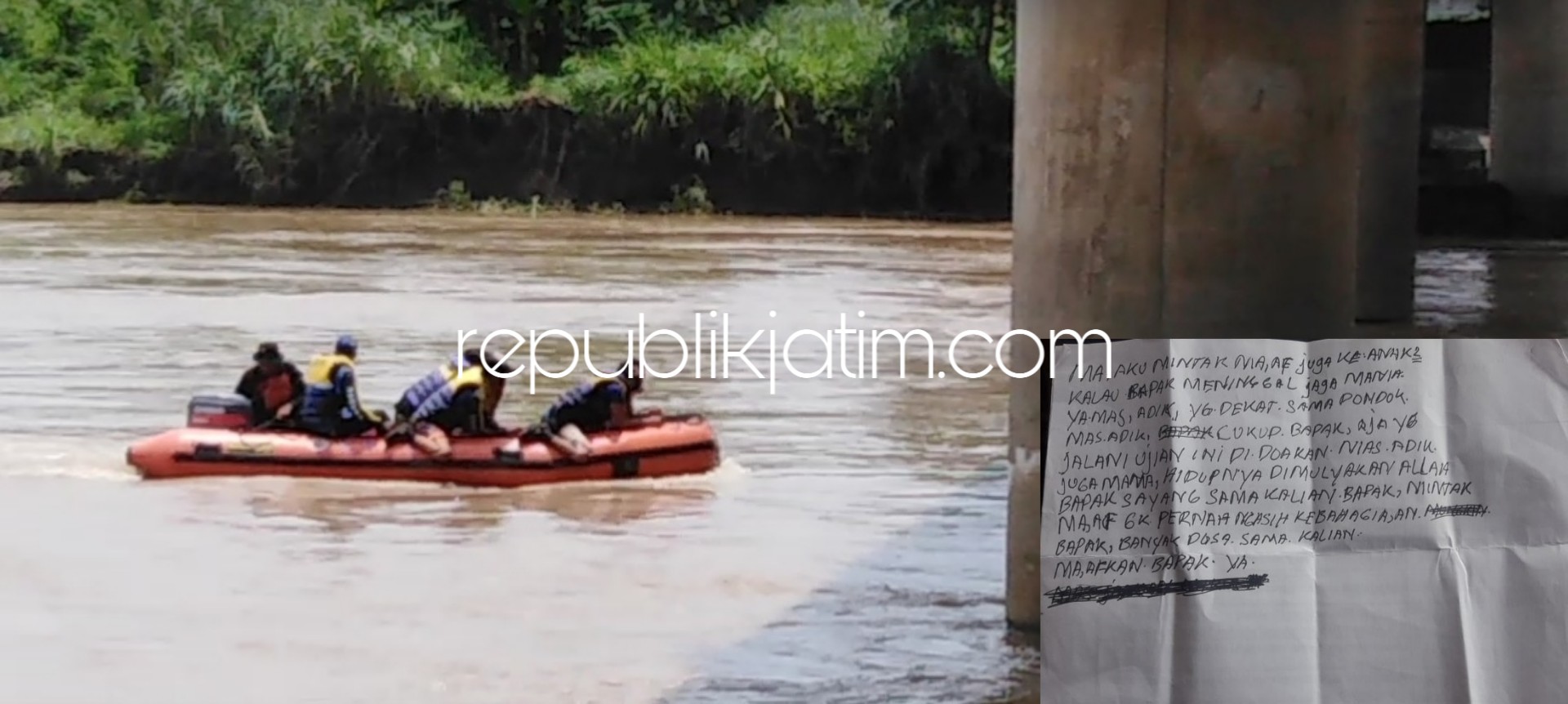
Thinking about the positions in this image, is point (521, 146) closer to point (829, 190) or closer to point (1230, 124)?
point (829, 190)

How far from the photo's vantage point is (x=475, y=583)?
7781mm

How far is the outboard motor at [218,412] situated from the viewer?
8836mm

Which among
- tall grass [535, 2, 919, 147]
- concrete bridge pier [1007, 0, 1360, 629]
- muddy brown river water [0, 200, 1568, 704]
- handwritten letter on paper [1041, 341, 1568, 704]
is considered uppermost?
tall grass [535, 2, 919, 147]

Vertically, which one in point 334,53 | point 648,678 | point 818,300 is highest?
point 334,53

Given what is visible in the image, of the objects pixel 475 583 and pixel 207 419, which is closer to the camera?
pixel 475 583

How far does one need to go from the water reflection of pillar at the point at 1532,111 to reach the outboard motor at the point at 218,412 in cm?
1226

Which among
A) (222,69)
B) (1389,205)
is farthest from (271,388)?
(1389,205)

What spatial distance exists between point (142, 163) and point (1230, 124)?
24.5 feet

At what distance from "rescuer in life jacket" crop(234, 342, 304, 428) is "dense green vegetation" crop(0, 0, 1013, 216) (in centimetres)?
148

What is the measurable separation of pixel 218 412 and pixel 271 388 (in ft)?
1.17

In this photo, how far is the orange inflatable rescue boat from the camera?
840 centimetres

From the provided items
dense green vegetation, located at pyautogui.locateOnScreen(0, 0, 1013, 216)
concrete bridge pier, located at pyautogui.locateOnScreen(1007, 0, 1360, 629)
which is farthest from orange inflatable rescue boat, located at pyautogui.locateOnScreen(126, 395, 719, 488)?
concrete bridge pier, located at pyautogui.locateOnScreen(1007, 0, 1360, 629)

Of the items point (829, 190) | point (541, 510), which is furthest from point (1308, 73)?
point (829, 190)

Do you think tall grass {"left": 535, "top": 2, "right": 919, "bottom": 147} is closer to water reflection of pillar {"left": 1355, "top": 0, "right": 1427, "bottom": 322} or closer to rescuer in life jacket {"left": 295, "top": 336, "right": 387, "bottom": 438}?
rescuer in life jacket {"left": 295, "top": 336, "right": 387, "bottom": 438}
